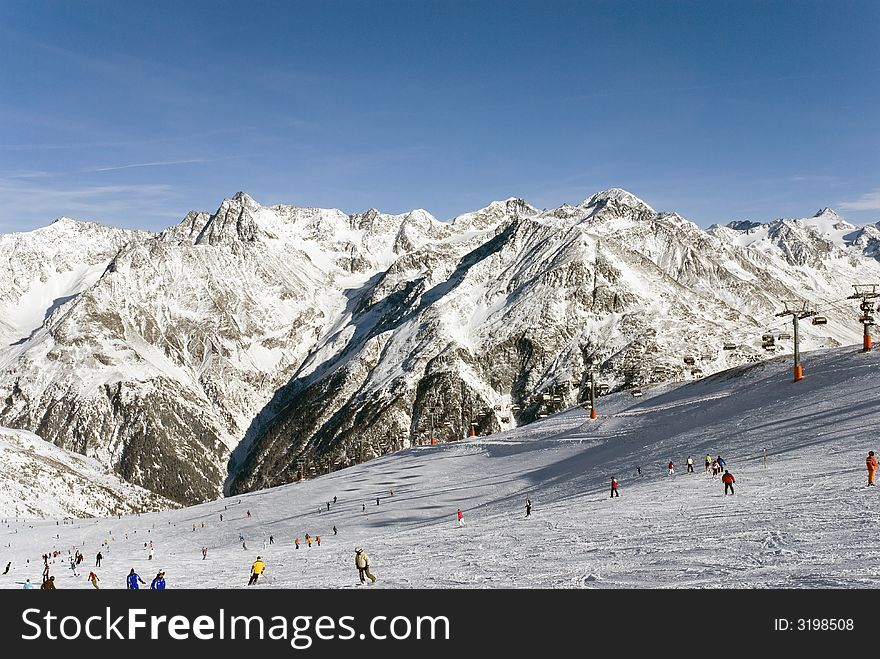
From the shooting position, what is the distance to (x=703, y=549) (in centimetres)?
2403

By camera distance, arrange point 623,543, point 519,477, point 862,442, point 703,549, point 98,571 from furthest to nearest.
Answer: point 519,477 < point 98,571 < point 862,442 < point 623,543 < point 703,549

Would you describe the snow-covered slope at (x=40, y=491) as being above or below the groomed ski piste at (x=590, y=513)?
below

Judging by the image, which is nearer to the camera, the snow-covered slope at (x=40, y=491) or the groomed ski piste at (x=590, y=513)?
the groomed ski piste at (x=590, y=513)

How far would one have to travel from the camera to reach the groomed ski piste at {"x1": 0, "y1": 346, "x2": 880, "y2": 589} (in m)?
23.4

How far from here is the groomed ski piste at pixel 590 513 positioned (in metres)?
23.4

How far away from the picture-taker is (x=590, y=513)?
38469 millimetres

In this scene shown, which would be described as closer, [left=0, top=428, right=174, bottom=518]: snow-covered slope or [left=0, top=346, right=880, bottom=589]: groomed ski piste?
[left=0, top=346, right=880, bottom=589]: groomed ski piste

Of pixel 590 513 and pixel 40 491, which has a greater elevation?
pixel 590 513

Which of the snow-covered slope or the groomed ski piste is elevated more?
the groomed ski piste

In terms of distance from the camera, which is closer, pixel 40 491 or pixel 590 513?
pixel 590 513
